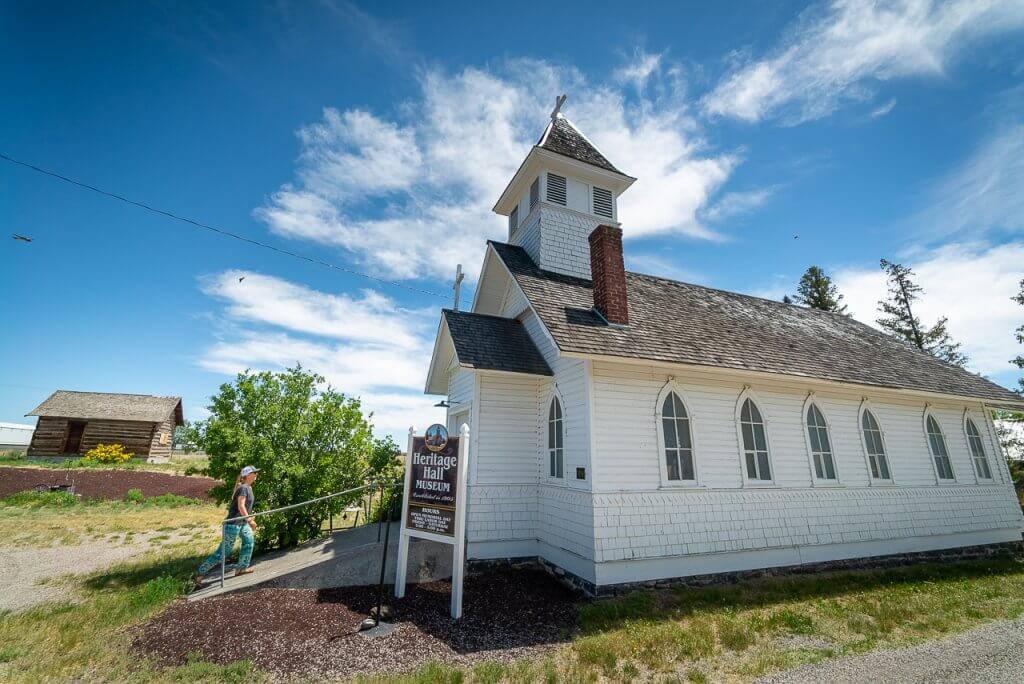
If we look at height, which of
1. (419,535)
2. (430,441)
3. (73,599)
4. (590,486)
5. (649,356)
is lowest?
(73,599)

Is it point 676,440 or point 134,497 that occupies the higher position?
point 676,440

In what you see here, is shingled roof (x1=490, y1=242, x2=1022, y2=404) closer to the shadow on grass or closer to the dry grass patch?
the shadow on grass

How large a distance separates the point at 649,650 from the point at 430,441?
445 centimetres

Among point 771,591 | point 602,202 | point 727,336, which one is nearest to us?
point 771,591

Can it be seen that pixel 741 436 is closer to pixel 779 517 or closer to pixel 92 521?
pixel 779 517

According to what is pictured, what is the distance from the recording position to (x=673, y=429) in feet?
30.7

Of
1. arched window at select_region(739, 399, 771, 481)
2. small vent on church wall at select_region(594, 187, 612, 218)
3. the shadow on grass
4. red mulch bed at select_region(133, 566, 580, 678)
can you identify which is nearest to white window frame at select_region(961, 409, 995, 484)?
the shadow on grass

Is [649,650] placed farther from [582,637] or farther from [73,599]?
[73,599]

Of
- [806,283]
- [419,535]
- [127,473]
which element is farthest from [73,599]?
[806,283]

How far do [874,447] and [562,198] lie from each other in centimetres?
1155

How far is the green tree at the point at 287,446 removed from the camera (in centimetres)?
976

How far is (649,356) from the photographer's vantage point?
8.91 meters

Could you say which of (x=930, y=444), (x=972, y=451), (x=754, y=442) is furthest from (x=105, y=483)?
(x=972, y=451)

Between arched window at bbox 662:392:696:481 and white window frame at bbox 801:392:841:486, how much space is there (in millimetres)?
3692
